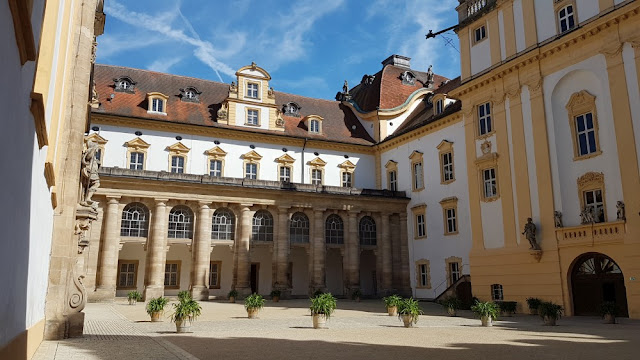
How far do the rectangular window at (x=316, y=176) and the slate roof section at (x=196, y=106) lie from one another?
2.81 m

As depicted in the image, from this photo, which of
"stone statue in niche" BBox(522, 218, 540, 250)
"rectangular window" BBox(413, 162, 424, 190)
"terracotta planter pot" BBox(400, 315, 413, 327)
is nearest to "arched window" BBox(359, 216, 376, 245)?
"rectangular window" BBox(413, 162, 424, 190)

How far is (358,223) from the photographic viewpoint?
132 ft

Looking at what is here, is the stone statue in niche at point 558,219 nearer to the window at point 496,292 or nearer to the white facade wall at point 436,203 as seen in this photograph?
the window at point 496,292

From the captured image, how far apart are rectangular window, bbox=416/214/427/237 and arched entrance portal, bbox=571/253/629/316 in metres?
15.0

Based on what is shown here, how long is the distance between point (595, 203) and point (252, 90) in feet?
87.1

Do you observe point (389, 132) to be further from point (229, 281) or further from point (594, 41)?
point (594, 41)

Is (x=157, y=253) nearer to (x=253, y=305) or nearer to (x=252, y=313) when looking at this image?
(x=252, y=313)

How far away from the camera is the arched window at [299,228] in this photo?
38219 millimetres

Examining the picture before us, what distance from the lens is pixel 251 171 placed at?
39906 millimetres

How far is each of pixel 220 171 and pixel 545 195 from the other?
23036 millimetres

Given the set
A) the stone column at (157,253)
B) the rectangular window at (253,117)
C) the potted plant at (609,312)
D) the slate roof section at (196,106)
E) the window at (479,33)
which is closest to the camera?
the potted plant at (609,312)

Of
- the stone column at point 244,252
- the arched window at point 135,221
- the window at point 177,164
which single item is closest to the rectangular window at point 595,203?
the stone column at point 244,252

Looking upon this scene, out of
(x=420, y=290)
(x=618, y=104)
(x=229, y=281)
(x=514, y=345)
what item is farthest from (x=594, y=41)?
(x=229, y=281)

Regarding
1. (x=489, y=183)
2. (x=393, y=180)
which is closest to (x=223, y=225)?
(x=393, y=180)
